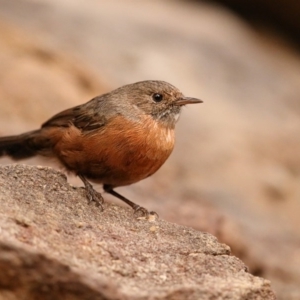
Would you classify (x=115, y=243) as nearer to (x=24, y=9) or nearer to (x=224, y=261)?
(x=224, y=261)

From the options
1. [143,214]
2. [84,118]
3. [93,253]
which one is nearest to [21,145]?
[84,118]

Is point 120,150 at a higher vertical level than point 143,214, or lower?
higher

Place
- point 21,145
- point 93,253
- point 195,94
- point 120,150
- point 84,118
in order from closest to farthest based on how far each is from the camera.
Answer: point 93,253
point 120,150
point 84,118
point 21,145
point 195,94

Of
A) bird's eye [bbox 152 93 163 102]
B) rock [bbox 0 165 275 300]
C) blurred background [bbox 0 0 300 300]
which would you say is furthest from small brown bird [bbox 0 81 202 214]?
blurred background [bbox 0 0 300 300]

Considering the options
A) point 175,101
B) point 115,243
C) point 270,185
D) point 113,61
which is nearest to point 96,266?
point 115,243

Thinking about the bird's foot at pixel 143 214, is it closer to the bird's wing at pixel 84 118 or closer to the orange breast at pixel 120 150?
the orange breast at pixel 120 150

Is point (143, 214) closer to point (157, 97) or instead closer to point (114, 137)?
point (114, 137)

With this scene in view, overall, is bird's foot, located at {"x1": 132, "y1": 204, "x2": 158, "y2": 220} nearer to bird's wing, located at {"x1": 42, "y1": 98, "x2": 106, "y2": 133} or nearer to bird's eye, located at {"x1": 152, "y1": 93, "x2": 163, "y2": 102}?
bird's wing, located at {"x1": 42, "y1": 98, "x2": 106, "y2": 133}
